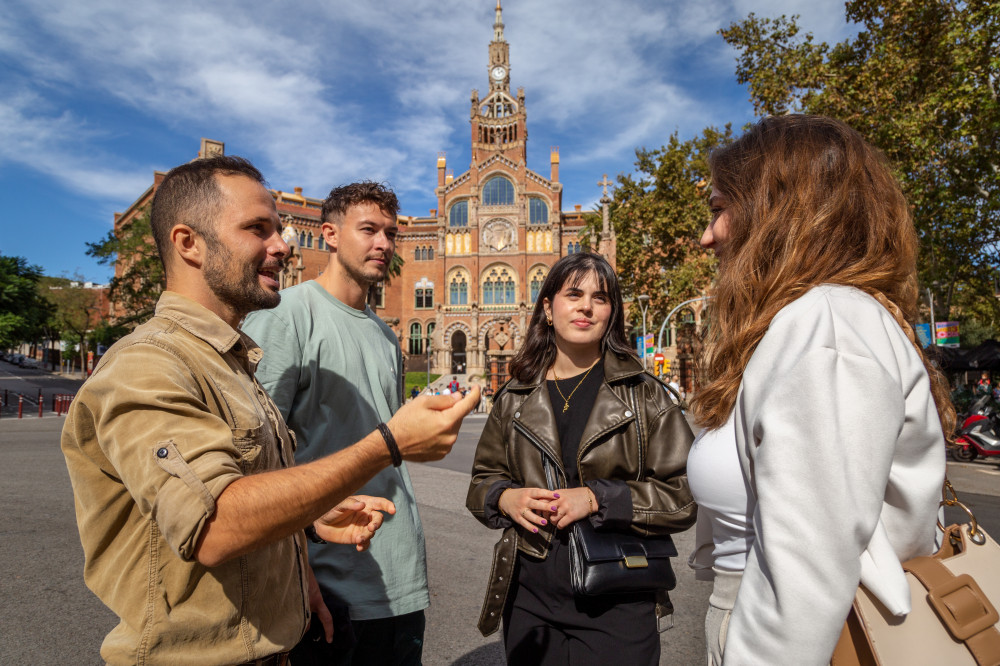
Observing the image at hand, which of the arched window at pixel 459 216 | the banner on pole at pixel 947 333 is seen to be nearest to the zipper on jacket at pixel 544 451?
the banner on pole at pixel 947 333

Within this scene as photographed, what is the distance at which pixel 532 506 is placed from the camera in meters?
2.31

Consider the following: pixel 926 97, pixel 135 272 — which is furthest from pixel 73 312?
pixel 926 97

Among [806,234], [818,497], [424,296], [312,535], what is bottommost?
[312,535]

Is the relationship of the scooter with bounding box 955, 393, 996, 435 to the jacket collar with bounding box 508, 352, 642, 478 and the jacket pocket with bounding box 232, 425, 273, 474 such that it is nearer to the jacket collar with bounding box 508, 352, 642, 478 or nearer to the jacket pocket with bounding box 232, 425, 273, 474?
the jacket collar with bounding box 508, 352, 642, 478

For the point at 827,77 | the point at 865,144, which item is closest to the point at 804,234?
the point at 865,144

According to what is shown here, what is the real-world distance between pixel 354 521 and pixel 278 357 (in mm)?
744

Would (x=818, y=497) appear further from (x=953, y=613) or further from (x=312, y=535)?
(x=312, y=535)

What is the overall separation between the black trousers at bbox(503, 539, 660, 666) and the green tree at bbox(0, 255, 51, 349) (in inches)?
995

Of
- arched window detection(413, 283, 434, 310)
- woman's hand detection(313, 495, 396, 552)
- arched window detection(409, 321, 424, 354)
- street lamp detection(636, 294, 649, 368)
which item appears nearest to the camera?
woman's hand detection(313, 495, 396, 552)

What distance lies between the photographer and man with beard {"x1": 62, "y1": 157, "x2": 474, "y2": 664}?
4.03 ft

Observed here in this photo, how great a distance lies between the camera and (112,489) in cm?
141

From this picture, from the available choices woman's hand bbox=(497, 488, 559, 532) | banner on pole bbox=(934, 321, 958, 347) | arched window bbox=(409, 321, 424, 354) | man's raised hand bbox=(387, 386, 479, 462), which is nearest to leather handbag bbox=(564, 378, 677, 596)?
woman's hand bbox=(497, 488, 559, 532)

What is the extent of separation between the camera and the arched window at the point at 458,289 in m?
51.5

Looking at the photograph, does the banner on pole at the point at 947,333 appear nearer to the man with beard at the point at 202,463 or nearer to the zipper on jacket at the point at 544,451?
the zipper on jacket at the point at 544,451
